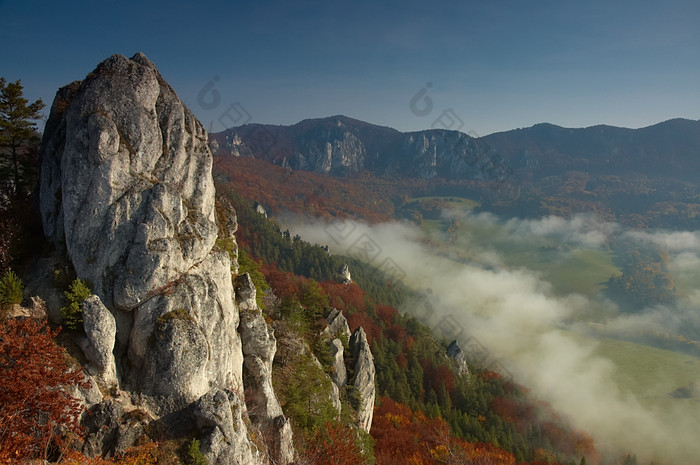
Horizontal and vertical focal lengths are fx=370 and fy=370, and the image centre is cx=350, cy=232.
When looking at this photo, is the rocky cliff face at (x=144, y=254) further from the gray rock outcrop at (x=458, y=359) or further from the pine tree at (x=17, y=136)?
the gray rock outcrop at (x=458, y=359)

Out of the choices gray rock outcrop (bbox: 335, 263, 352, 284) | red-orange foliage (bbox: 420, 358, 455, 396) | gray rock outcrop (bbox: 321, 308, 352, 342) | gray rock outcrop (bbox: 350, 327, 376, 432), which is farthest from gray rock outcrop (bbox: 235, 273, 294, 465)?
gray rock outcrop (bbox: 335, 263, 352, 284)

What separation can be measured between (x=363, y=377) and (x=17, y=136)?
42.5 metres

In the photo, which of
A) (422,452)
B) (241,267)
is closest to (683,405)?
(422,452)

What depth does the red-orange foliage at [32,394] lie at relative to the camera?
1568cm

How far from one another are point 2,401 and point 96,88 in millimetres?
18608

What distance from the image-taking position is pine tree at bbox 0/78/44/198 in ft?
93.7

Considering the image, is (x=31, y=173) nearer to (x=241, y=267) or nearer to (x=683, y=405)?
(x=241, y=267)

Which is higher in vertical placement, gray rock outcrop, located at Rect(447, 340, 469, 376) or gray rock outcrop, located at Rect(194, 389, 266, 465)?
gray rock outcrop, located at Rect(194, 389, 266, 465)

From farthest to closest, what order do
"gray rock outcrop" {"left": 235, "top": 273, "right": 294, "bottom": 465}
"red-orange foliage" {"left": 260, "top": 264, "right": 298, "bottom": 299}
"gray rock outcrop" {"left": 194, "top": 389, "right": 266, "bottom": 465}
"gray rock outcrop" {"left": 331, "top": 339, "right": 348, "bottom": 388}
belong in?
"red-orange foliage" {"left": 260, "top": 264, "right": 298, "bottom": 299} → "gray rock outcrop" {"left": 331, "top": 339, "right": 348, "bottom": 388} → "gray rock outcrop" {"left": 235, "top": 273, "right": 294, "bottom": 465} → "gray rock outcrop" {"left": 194, "top": 389, "right": 266, "bottom": 465}

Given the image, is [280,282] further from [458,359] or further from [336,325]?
[458,359]

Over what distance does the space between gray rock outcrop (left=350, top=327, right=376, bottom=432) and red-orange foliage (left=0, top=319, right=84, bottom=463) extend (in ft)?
111

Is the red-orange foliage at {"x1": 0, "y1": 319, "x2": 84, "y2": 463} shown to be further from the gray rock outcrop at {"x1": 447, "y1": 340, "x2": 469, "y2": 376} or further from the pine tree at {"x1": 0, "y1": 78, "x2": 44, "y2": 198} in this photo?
the gray rock outcrop at {"x1": 447, "y1": 340, "x2": 469, "y2": 376}

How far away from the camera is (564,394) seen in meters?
133

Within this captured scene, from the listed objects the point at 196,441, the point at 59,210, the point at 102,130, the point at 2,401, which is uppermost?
the point at 102,130
